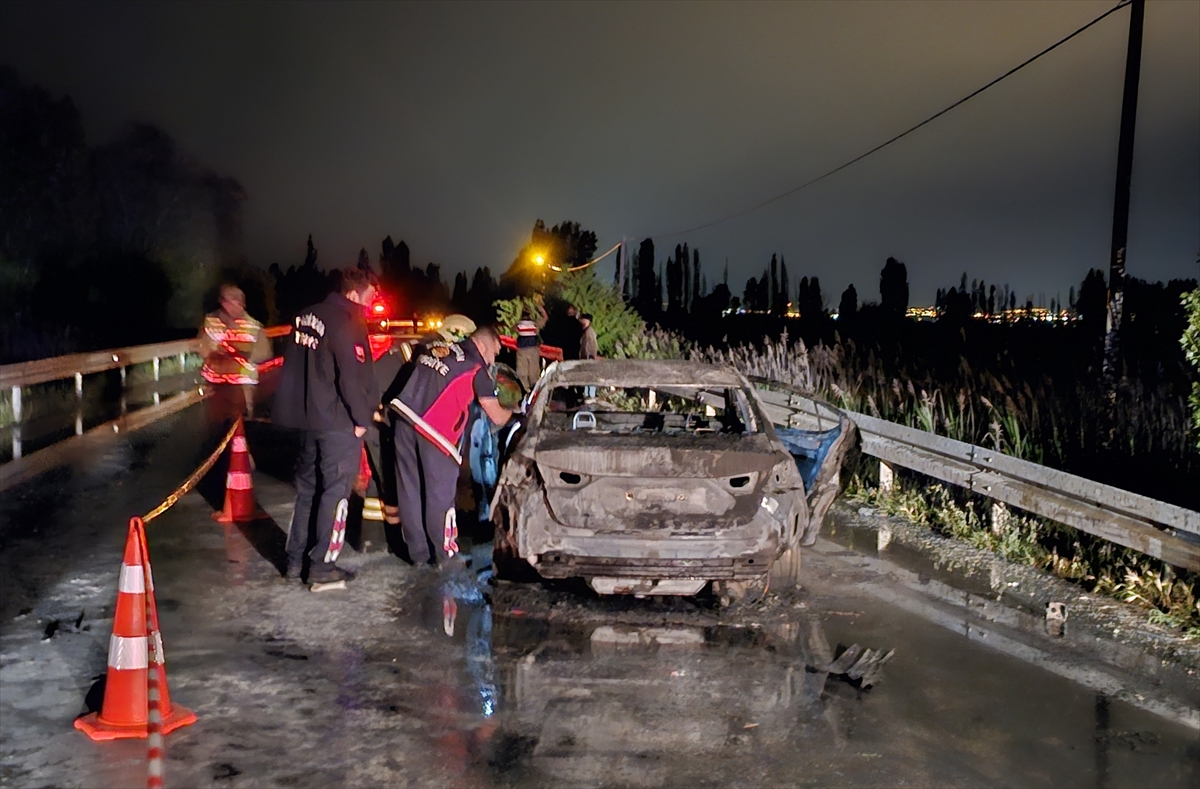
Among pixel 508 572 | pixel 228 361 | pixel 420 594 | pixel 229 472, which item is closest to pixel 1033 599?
pixel 508 572

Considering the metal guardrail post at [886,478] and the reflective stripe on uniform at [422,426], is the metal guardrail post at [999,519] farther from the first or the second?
the reflective stripe on uniform at [422,426]

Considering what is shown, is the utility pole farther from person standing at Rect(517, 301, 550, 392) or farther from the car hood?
person standing at Rect(517, 301, 550, 392)

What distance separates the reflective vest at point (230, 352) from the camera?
9.89 metres

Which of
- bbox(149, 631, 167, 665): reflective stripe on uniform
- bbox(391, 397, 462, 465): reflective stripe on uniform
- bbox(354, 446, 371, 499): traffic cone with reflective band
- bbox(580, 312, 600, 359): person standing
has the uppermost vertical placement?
bbox(580, 312, 600, 359): person standing

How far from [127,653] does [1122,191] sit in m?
12.0

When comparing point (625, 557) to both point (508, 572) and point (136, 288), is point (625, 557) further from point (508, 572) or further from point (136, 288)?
point (136, 288)

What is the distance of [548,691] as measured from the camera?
5141mm

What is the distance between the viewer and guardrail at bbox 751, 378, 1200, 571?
6547mm

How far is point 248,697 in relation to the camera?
4992 mm

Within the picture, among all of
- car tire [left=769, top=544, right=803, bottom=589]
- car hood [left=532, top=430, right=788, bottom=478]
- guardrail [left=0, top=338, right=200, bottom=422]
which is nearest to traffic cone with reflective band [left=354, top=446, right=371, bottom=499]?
guardrail [left=0, top=338, right=200, bottom=422]

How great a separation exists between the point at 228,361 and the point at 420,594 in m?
4.17

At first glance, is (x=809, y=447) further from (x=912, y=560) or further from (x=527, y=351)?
(x=527, y=351)

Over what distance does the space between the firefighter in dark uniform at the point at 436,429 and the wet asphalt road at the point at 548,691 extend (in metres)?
0.33

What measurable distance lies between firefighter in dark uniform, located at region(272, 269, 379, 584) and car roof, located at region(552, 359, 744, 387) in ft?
4.30
